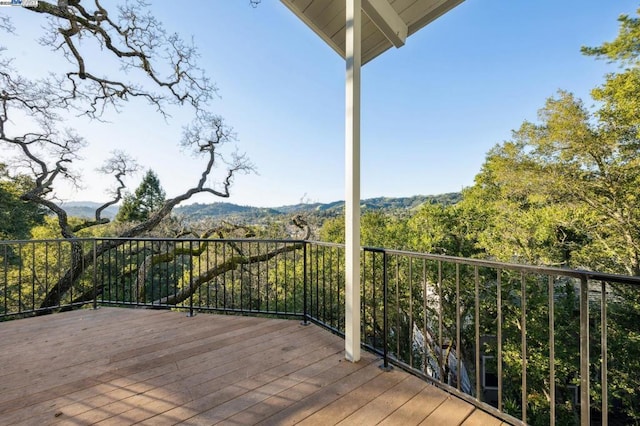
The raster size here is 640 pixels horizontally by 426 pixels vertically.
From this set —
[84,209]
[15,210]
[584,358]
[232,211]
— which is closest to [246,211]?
[232,211]

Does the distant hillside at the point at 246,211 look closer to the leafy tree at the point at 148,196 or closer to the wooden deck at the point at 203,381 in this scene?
the wooden deck at the point at 203,381

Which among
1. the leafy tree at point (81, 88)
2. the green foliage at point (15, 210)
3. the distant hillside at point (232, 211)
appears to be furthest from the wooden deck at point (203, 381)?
the green foliage at point (15, 210)

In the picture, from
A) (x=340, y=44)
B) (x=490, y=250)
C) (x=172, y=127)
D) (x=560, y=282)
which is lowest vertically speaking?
(x=560, y=282)

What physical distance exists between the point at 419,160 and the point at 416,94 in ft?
21.1

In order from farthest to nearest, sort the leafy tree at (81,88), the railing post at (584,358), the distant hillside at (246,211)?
1. the distant hillside at (246,211)
2. the leafy tree at (81,88)
3. the railing post at (584,358)

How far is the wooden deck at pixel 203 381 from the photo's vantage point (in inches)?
61.5

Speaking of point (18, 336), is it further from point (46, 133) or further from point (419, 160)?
point (419, 160)

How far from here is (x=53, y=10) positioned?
6.00 m

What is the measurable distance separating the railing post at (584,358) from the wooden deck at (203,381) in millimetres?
443

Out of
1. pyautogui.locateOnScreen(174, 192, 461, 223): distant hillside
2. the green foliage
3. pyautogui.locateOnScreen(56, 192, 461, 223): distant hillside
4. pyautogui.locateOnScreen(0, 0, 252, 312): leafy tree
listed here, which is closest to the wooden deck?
pyautogui.locateOnScreen(0, 0, 252, 312): leafy tree

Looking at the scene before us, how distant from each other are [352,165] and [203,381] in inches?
75.4

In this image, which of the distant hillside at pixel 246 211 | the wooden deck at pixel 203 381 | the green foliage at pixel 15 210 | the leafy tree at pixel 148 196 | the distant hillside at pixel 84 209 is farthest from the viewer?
the leafy tree at pixel 148 196

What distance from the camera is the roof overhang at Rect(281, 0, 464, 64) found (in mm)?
2260

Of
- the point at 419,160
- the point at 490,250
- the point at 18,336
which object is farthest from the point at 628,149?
the point at 18,336
